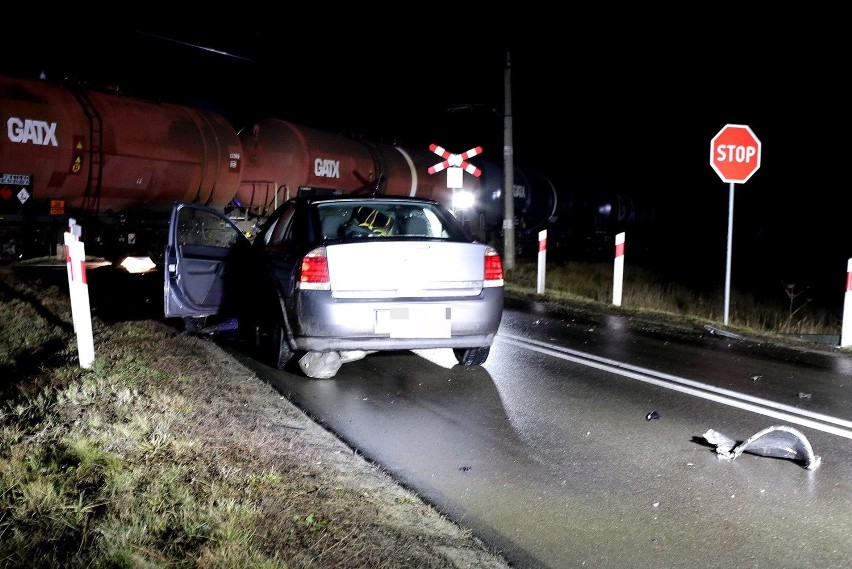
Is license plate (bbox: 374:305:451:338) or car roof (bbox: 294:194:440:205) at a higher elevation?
car roof (bbox: 294:194:440:205)

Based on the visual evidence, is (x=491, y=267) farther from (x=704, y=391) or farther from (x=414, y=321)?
(x=704, y=391)

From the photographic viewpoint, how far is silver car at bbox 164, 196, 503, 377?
20.9ft

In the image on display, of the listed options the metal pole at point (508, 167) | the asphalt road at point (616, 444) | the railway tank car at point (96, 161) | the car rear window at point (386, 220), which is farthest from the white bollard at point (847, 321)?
the railway tank car at point (96, 161)

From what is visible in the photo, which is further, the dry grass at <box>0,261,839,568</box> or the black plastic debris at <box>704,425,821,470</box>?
the black plastic debris at <box>704,425,821,470</box>

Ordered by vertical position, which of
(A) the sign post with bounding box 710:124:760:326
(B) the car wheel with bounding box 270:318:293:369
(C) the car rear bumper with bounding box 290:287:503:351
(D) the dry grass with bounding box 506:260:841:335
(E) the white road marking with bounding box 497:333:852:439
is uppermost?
(A) the sign post with bounding box 710:124:760:326

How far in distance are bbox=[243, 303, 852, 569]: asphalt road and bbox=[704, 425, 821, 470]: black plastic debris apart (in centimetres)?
1

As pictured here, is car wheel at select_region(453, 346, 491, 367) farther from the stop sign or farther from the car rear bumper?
the stop sign

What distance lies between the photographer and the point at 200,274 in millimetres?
8102

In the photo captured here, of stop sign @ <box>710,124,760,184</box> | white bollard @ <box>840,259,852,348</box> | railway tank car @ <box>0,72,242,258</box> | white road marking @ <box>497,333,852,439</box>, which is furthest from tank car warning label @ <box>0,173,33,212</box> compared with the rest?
white bollard @ <box>840,259,852,348</box>

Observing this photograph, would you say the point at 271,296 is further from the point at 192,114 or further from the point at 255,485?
the point at 192,114

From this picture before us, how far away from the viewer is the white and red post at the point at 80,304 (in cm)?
629

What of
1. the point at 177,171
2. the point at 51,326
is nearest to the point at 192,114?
the point at 177,171

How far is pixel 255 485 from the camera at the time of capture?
3.96m

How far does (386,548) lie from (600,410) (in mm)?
3057
